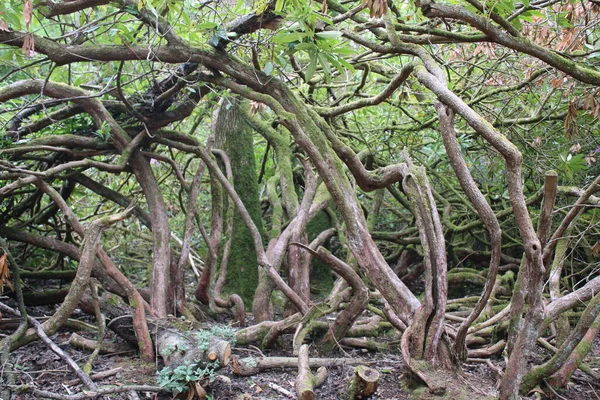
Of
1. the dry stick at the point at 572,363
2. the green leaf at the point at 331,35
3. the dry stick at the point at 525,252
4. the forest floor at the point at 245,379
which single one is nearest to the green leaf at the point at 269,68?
the green leaf at the point at 331,35

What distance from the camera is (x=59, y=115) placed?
4.50 meters

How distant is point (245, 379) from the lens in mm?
3418

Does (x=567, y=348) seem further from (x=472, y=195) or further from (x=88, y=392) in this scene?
(x=88, y=392)

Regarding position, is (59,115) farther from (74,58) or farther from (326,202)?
(326,202)

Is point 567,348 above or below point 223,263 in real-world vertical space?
below

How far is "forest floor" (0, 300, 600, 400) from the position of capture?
3107 millimetres

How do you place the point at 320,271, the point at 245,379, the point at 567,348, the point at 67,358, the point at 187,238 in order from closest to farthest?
the point at 567,348 → the point at 67,358 → the point at 245,379 → the point at 187,238 → the point at 320,271

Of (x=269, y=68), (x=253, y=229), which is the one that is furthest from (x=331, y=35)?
(x=253, y=229)

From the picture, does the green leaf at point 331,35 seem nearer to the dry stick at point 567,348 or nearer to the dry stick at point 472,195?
the dry stick at point 472,195

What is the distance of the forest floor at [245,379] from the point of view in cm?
311

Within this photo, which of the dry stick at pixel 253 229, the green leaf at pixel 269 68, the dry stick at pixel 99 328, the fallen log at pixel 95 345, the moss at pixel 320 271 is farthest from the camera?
the moss at pixel 320 271

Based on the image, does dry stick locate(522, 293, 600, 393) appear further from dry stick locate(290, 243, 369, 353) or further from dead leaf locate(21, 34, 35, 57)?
dead leaf locate(21, 34, 35, 57)

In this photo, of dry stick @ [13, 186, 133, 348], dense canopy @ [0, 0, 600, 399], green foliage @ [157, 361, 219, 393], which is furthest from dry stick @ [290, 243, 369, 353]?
dry stick @ [13, 186, 133, 348]

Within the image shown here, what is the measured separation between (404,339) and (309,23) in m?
1.83
